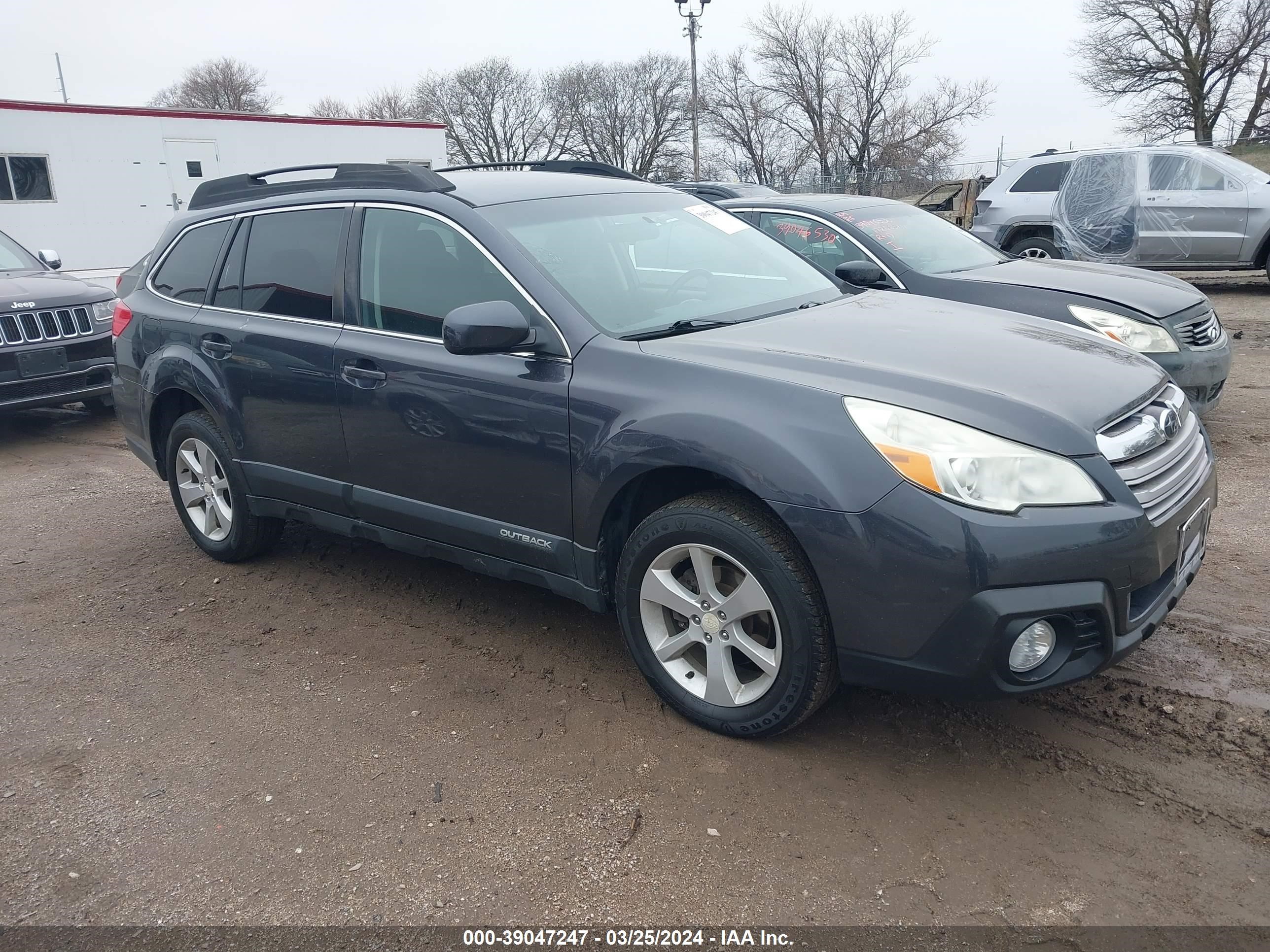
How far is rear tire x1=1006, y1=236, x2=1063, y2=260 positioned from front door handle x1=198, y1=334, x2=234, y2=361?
32.3 feet

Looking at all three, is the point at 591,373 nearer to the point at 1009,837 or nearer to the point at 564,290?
Result: the point at 564,290

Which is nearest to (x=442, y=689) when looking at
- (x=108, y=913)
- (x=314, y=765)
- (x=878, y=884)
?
(x=314, y=765)

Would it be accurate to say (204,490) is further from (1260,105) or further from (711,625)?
(1260,105)

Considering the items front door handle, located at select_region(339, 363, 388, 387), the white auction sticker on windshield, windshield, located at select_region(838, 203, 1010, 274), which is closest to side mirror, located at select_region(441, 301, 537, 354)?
front door handle, located at select_region(339, 363, 388, 387)

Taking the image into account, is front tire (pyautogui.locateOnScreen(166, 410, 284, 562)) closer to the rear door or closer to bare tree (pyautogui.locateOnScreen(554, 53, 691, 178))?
the rear door

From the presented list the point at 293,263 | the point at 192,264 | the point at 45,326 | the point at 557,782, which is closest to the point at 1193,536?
the point at 557,782

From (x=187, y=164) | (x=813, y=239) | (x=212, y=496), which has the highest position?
(x=187, y=164)

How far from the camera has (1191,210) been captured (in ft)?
37.4

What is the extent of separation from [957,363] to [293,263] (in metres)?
2.78

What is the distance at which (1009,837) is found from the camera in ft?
8.52

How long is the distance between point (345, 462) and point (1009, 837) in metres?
2.76

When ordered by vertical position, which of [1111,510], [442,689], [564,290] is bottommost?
[442,689]

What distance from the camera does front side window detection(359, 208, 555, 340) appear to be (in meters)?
3.50

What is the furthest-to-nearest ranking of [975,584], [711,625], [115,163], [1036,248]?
[115,163] < [1036,248] < [711,625] < [975,584]
